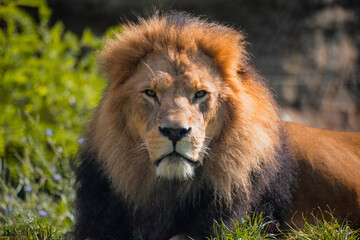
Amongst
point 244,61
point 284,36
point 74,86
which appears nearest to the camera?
point 244,61

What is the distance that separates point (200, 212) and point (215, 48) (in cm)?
94

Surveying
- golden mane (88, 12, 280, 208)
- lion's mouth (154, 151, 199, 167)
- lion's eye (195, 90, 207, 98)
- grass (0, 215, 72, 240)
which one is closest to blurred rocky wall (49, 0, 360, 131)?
golden mane (88, 12, 280, 208)

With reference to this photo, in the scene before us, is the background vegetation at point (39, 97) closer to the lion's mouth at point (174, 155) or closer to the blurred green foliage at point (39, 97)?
the blurred green foliage at point (39, 97)

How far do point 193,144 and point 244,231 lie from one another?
60 cm

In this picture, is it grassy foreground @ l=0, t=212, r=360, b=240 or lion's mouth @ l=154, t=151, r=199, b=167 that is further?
grassy foreground @ l=0, t=212, r=360, b=240

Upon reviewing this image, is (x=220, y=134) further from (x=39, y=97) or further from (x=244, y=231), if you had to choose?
(x=39, y=97)

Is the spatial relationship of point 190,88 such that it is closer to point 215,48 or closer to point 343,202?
point 215,48

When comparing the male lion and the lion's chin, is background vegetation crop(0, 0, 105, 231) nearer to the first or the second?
the male lion

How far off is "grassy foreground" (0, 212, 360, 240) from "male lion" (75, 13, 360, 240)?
73 mm

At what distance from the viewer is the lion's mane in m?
2.84

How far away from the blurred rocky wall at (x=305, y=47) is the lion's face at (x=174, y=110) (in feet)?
13.2

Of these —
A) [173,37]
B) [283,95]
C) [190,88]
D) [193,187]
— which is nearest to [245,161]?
[193,187]

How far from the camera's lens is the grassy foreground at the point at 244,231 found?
2775mm

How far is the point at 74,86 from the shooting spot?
19.1 feet
